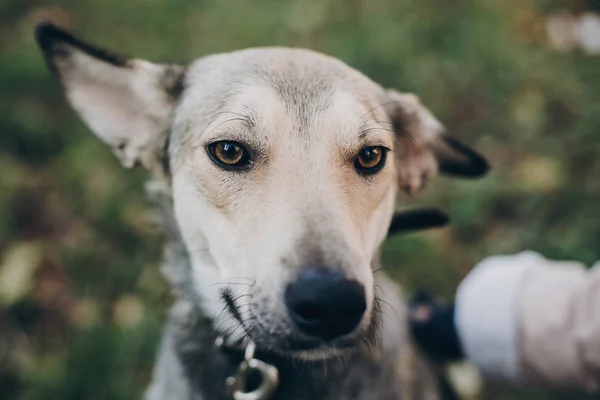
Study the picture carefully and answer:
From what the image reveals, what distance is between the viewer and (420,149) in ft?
9.72

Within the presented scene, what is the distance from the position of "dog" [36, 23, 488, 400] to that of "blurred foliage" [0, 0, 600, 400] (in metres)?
0.72

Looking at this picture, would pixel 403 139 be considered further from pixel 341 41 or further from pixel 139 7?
pixel 139 7

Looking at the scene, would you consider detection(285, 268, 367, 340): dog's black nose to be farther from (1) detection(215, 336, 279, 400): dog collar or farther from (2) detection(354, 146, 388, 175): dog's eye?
(2) detection(354, 146, 388, 175): dog's eye

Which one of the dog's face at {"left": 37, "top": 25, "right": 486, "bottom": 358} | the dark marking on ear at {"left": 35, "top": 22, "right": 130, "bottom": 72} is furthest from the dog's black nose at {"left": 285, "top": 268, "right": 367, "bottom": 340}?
the dark marking on ear at {"left": 35, "top": 22, "right": 130, "bottom": 72}

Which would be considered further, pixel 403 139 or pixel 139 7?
pixel 139 7

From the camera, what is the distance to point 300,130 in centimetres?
232

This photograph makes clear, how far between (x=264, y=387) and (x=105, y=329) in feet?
6.02

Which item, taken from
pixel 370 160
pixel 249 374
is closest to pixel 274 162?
pixel 370 160

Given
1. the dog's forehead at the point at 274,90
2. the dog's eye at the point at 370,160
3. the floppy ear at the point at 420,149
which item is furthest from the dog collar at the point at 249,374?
the floppy ear at the point at 420,149

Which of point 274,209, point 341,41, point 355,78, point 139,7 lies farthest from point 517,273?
point 139,7

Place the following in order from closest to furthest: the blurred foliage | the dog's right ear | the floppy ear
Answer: the dog's right ear
the floppy ear
the blurred foliage

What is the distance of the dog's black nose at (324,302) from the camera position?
1877mm

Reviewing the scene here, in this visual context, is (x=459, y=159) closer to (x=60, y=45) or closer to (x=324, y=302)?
(x=324, y=302)

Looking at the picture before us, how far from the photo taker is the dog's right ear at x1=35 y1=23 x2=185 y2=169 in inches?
107
